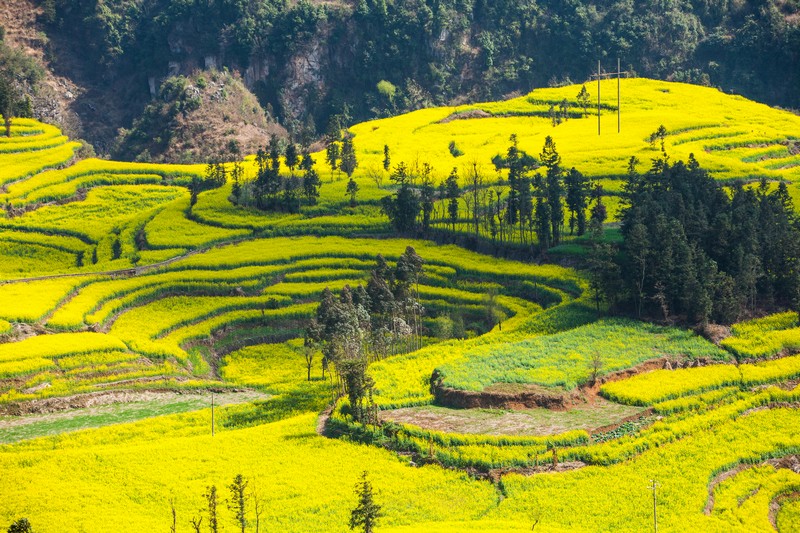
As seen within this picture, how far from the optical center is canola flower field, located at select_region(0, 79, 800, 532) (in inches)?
2904

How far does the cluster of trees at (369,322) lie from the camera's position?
96562 mm

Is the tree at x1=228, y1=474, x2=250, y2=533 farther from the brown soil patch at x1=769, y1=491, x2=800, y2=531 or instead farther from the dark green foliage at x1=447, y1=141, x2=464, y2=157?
the dark green foliage at x1=447, y1=141, x2=464, y2=157

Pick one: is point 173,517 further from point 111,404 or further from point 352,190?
point 352,190

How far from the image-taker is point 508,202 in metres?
136

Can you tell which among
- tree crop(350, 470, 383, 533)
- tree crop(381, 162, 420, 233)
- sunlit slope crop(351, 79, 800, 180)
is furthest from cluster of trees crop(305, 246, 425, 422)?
sunlit slope crop(351, 79, 800, 180)

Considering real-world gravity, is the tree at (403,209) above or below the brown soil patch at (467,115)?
below

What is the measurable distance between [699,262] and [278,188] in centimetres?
6175

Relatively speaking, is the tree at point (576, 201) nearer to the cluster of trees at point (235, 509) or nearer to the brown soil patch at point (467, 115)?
the cluster of trees at point (235, 509)

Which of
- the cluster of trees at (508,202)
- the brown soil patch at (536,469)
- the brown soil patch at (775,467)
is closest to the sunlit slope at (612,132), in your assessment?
the cluster of trees at (508,202)

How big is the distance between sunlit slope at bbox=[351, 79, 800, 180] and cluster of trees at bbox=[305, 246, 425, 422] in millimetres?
46199

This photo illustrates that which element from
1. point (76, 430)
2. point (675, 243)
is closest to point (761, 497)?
point (675, 243)

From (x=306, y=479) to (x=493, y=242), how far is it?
188 ft

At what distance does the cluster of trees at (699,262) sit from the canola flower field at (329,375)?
9.08ft

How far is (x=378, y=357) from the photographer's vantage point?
10400 centimetres
